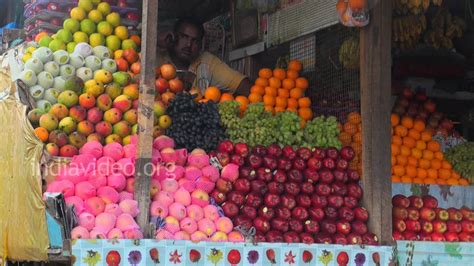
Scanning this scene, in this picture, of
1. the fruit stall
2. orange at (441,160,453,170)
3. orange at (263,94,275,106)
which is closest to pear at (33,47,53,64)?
the fruit stall

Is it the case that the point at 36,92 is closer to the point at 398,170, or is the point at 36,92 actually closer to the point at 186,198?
the point at 186,198

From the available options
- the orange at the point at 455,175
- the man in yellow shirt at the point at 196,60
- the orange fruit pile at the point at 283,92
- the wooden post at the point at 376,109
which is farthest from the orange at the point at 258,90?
the orange at the point at 455,175

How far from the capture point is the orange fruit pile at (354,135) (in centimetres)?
487

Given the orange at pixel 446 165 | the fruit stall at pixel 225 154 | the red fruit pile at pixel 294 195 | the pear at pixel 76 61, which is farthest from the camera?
the orange at pixel 446 165

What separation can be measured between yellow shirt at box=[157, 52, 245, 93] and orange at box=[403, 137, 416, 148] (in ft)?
4.94

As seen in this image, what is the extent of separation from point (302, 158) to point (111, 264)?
158cm

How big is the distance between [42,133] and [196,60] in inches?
79.3

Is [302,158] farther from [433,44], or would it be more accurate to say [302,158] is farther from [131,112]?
[433,44]

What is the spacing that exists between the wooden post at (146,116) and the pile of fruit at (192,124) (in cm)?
50

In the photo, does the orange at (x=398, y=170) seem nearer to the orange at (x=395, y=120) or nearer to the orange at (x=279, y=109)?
the orange at (x=395, y=120)

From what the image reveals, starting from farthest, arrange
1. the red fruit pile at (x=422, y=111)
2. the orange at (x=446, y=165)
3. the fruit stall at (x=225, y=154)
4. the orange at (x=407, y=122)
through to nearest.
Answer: the red fruit pile at (x=422, y=111)
the orange at (x=407, y=122)
the orange at (x=446, y=165)
the fruit stall at (x=225, y=154)

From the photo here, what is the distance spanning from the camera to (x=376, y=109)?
183 inches

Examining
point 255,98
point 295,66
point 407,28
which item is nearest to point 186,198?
point 255,98

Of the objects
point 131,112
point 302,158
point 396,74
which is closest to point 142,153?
point 131,112
